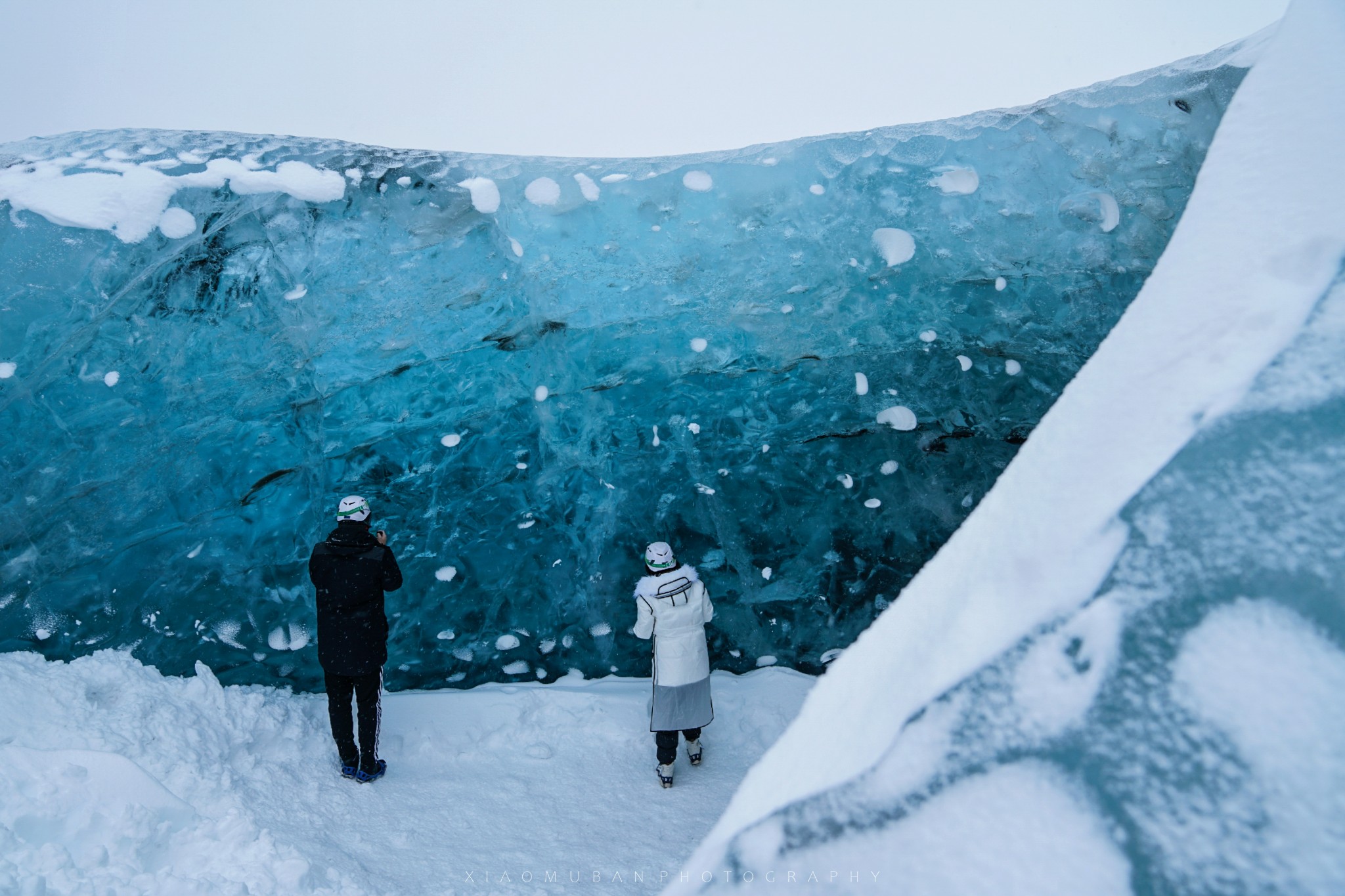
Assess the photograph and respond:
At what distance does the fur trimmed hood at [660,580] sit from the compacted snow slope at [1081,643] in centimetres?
180

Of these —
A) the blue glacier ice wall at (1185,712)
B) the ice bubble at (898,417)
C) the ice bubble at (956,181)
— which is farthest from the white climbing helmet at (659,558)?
the ice bubble at (956,181)

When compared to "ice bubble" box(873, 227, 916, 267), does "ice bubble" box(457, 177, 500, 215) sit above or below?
above

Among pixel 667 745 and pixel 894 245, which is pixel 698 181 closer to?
pixel 894 245

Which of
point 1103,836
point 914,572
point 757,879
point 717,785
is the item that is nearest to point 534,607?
point 717,785

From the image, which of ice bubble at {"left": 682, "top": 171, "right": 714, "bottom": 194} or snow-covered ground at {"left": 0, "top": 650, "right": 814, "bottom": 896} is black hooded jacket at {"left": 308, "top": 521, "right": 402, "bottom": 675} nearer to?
snow-covered ground at {"left": 0, "top": 650, "right": 814, "bottom": 896}

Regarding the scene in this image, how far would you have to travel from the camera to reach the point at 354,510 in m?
2.77

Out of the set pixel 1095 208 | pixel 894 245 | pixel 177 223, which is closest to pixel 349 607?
pixel 177 223

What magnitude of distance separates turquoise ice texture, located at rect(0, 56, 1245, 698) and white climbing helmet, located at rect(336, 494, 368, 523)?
0.54m

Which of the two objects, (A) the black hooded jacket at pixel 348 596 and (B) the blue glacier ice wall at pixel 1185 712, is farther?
(A) the black hooded jacket at pixel 348 596

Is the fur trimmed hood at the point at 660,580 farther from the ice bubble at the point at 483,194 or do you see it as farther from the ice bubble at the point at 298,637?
the ice bubble at the point at 483,194

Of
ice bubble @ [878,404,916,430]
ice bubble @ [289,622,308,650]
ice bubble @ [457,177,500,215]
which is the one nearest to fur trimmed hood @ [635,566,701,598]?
ice bubble @ [878,404,916,430]

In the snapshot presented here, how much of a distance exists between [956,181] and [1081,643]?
10.3ft

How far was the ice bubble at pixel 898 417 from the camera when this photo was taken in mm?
3518

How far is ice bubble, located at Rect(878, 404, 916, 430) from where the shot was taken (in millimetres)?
3518
